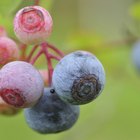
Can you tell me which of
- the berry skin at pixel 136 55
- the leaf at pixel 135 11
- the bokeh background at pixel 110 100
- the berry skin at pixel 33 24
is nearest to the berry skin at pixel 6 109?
the berry skin at pixel 33 24

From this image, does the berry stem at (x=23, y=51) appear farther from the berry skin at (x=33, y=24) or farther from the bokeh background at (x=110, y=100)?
the bokeh background at (x=110, y=100)

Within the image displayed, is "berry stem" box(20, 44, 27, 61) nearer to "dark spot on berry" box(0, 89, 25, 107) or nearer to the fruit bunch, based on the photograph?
the fruit bunch

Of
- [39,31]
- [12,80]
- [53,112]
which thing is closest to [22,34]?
[39,31]

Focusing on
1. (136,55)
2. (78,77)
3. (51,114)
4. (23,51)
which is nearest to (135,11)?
(136,55)

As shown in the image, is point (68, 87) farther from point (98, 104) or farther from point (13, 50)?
point (98, 104)

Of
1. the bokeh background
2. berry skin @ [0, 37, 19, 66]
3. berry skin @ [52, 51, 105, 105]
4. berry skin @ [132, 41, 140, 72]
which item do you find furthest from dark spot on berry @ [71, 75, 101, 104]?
berry skin @ [132, 41, 140, 72]

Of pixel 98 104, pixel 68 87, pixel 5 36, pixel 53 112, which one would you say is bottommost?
pixel 98 104

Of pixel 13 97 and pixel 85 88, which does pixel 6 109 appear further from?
pixel 85 88

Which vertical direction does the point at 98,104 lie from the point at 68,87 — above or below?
below
